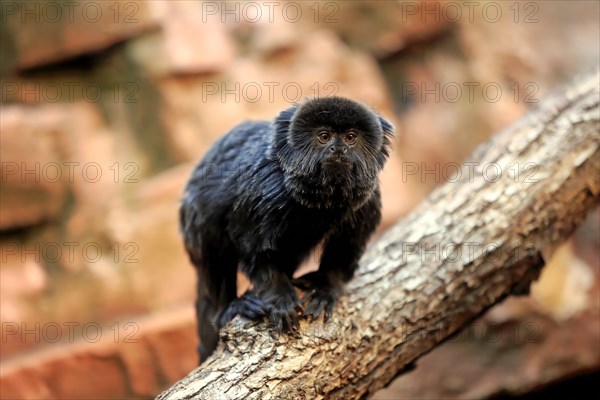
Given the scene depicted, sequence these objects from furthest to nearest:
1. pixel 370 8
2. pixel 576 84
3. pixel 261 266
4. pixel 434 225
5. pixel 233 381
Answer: pixel 370 8 < pixel 576 84 < pixel 434 225 < pixel 261 266 < pixel 233 381

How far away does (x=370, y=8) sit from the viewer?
693 centimetres

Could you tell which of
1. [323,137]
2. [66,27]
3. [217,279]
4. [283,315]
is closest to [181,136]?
[66,27]

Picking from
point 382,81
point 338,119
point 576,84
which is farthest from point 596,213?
point 338,119

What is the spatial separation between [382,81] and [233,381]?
4581 mm

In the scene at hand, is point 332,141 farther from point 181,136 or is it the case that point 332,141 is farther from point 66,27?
point 66,27

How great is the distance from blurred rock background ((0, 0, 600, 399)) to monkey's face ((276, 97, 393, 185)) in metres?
2.50

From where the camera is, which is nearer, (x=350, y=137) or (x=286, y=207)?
(x=350, y=137)

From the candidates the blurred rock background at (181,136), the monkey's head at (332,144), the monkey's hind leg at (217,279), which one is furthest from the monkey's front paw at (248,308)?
the blurred rock background at (181,136)

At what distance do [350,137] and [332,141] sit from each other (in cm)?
12

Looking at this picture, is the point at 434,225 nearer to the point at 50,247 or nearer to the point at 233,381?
the point at 233,381

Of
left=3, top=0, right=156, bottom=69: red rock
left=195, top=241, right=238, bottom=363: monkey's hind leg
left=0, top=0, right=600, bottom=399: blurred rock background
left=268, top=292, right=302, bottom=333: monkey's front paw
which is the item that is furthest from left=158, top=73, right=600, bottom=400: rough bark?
left=3, top=0, right=156, bottom=69: red rock

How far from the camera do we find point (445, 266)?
3924 mm

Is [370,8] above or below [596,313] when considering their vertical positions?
above

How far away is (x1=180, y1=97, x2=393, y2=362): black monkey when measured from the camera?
11.0ft
